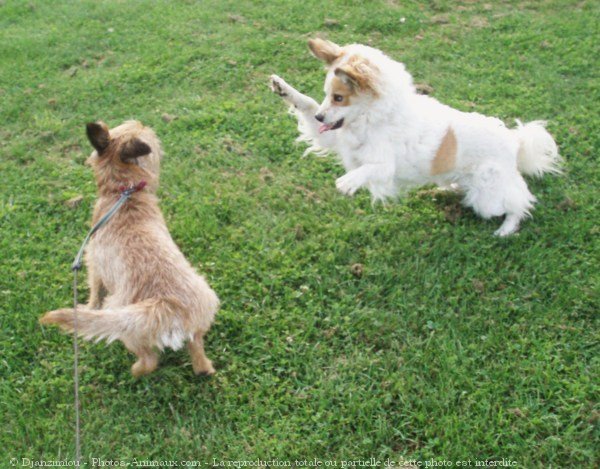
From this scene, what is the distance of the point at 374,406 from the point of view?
3492 mm

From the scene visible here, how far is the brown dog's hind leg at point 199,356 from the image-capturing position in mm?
3465

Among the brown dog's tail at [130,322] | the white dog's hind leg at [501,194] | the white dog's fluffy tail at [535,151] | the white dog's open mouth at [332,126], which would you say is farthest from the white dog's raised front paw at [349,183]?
the white dog's fluffy tail at [535,151]

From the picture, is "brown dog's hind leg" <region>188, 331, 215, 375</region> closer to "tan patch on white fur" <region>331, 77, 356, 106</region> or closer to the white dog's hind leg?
"tan patch on white fur" <region>331, 77, 356, 106</region>

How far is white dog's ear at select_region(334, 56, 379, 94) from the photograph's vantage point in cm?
391

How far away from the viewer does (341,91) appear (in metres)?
4.09

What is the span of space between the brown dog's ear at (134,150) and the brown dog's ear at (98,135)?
154 millimetres

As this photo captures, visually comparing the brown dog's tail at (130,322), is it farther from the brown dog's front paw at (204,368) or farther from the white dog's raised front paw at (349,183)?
the white dog's raised front paw at (349,183)

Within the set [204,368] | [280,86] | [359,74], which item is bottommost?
[204,368]

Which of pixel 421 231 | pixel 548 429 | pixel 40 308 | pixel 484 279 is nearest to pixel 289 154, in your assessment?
pixel 421 231

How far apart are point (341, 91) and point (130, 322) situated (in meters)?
2.46

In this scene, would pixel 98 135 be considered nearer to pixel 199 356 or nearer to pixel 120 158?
pixel 120 158

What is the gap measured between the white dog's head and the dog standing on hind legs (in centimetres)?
151

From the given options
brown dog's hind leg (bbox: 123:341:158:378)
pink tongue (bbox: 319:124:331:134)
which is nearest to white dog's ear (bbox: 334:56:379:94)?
pink tongue (bbox: 319:124:331:134)

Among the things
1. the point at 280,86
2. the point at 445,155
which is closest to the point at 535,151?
the point at 445,155
